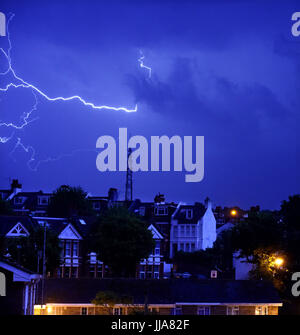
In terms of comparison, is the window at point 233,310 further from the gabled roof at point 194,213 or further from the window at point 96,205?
the window at point 96,205

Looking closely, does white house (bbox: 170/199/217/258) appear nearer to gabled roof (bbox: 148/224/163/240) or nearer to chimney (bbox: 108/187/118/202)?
chimney (bbox: 108/187/118/202)

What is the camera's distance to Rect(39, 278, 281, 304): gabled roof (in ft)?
136

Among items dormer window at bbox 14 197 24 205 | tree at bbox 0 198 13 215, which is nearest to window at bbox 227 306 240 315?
tree at bbox 0 198 13 215

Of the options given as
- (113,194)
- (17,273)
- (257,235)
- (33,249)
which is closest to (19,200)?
(113,194)

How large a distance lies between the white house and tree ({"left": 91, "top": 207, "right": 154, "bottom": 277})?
32992 mm

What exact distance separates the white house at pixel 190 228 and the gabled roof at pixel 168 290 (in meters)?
53.4

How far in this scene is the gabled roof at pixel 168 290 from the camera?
4131cm

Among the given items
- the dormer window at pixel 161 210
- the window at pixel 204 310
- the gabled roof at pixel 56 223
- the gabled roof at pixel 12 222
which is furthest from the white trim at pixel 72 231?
the dormer window at pixel 161 210

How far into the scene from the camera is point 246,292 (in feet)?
148

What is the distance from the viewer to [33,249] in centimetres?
5403

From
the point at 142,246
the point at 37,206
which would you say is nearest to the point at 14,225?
the point at 142,246

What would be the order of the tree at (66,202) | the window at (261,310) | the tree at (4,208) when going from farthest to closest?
the tree at (66,202) → the tree at (4,208) → the window at (261,310)

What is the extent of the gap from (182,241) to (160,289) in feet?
189
